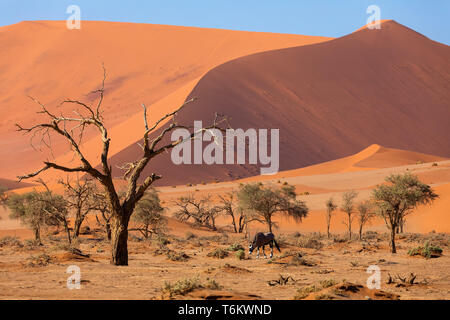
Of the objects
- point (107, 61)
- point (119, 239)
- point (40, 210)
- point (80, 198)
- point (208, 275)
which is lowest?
point (208, 275)

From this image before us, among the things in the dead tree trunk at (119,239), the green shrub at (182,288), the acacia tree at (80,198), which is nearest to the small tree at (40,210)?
the acacia tree at (80,198)

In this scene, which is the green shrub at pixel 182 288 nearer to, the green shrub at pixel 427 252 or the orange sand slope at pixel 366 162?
the green shrub at pixel 427 252

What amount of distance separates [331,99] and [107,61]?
55702 millimetres

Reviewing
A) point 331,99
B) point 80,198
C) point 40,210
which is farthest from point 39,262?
point 331,99

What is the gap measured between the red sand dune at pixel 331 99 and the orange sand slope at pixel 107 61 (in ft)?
47.1

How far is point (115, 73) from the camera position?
121 meters

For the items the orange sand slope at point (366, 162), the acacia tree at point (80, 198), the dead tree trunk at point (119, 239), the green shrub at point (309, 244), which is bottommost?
the green shrub at point (309, 244)

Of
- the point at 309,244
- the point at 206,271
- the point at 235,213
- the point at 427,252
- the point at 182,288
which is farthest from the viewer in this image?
the point at 235,213

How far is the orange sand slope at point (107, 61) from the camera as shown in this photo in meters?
104

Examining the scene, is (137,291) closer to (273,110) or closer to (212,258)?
(212,258)

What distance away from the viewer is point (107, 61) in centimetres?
12775

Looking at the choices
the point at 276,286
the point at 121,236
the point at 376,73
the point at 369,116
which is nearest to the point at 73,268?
the point at 121,236

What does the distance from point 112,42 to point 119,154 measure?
3038 inches

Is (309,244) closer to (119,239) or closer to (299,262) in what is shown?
(299,262)
